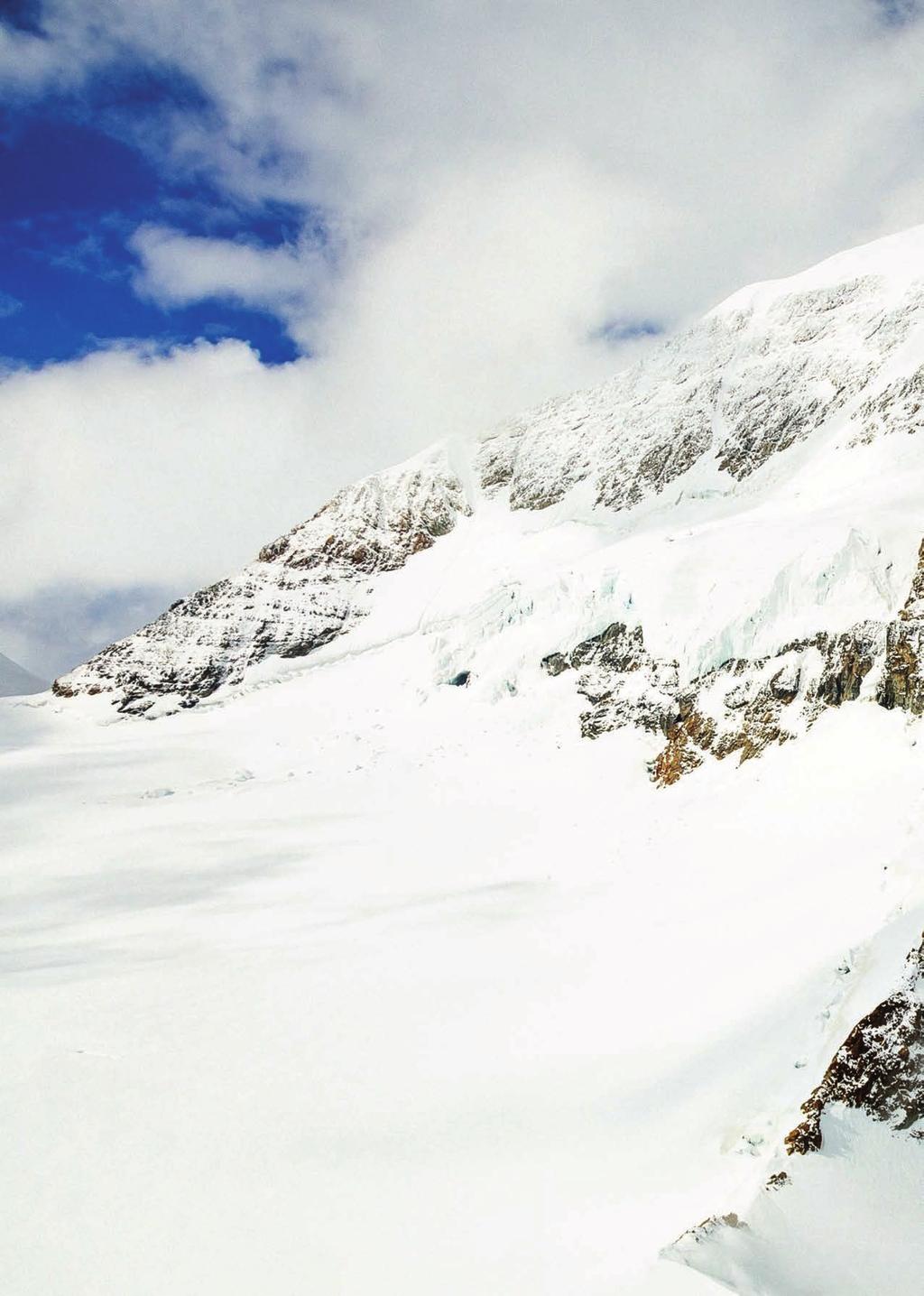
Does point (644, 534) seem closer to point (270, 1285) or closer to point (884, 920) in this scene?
point (884, 920)

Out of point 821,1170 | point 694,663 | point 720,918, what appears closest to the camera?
point 821,1170

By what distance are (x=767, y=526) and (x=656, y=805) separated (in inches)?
672

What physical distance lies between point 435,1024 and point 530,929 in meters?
5.26

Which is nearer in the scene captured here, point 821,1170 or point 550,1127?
point 821,1170

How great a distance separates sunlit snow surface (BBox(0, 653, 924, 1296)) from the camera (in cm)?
804

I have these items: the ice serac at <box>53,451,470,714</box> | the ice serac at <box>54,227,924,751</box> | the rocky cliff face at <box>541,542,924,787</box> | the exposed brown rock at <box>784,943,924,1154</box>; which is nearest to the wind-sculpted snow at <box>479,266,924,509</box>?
the ice serac at <box>54,227,924,751</box>

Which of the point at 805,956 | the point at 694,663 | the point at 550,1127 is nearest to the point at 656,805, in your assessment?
the point at 694,663

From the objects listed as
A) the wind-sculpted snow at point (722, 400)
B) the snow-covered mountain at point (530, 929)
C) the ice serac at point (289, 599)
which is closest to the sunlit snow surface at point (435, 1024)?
the snow-covered mountain at point (530, 929)

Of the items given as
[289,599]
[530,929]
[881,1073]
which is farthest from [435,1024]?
[289,599]

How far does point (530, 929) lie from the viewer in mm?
17969

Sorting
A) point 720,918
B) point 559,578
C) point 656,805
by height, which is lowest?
point 720,918

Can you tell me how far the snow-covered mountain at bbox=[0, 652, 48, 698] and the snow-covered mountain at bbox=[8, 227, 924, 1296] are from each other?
33357 mm

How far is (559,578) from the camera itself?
4612 centimetres

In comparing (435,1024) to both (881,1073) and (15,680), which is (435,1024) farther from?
(15,680)
